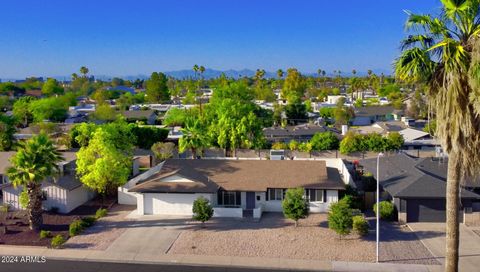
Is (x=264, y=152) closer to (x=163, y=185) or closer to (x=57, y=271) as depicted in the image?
(x=163, y=185)

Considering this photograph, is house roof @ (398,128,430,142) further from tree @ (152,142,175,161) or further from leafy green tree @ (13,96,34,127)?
leafy green tree @ (13,96,34,127)

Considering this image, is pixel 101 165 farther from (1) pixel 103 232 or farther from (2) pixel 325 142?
(2) pixel 325 142

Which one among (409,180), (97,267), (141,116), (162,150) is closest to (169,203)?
(97,267)

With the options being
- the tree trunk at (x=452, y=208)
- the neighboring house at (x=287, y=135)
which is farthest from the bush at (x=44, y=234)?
the neighboring house at (x=287, y=135)

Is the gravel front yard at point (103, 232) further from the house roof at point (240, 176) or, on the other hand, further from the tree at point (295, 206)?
the tree at point (295, 206)

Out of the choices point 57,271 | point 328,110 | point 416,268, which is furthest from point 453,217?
point 328,110

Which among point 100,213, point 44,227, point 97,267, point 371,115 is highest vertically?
point 371,115
